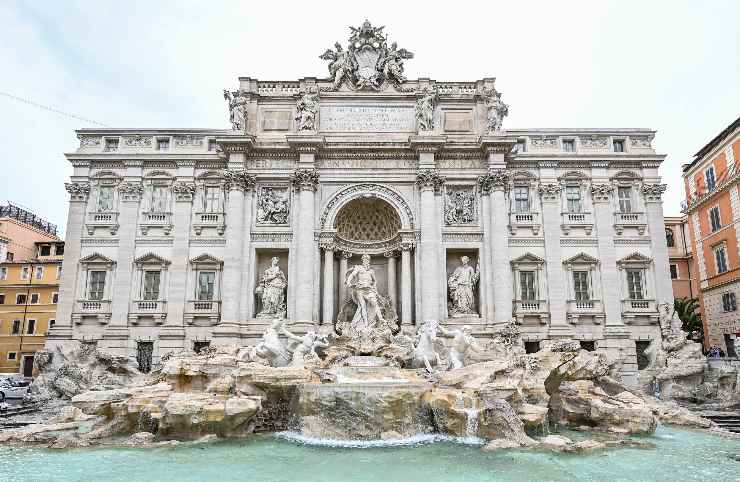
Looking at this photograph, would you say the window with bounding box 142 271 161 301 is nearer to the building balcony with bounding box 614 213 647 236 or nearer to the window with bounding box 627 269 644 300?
the building balcony with bounding box 614 213 647 236

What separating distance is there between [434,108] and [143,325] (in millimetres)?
18147

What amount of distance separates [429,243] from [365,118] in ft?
24.6

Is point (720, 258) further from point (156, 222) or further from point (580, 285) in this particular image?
point (156, 222)

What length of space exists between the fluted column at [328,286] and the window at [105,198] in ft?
37.5

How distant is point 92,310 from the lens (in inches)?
953

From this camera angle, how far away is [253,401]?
14469 millimetres

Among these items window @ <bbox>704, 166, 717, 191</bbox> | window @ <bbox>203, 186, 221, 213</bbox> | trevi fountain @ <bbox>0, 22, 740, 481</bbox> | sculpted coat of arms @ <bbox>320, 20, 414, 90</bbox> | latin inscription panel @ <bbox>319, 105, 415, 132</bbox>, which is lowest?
trevi fountain @ <bbox>0, 22, 740, 481</bbox>

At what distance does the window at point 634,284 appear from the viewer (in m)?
24.7

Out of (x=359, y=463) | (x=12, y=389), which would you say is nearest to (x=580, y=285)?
(x=359, y=463)

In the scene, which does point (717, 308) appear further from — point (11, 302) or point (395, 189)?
point (11, 302)

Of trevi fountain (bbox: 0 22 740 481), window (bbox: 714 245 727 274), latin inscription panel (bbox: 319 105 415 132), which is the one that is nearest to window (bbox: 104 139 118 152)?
trevi fountain (bbox: 0 22 740 481)

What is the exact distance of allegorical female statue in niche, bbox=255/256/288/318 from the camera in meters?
23.9

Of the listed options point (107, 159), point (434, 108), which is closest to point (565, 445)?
point (434, 108)

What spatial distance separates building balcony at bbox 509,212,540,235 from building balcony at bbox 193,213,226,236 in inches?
571
